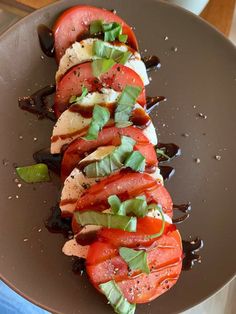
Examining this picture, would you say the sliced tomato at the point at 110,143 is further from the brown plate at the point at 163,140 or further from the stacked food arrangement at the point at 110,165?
the brown plate at the point at 163,140

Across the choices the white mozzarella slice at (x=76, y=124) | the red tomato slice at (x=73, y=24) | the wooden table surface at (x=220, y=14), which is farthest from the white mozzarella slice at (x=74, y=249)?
the wooden table surface at (x=220, y=14)

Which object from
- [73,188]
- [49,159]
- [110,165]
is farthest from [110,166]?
[49,159]

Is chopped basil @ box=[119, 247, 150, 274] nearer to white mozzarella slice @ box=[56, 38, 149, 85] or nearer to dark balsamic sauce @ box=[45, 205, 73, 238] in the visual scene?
dark balsamic sauce @ box=[45, 205, 73, 238]

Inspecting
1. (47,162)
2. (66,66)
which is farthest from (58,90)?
(47,162)

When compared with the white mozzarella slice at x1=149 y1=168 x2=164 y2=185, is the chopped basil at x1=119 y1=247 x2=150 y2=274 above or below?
below

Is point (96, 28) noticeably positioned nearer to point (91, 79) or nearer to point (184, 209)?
point (91, 79)

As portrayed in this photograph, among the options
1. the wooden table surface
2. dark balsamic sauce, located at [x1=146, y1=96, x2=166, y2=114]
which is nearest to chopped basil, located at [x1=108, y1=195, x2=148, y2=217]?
dark balsamic sauce, located at [x1=146, y1=96, x2=166, y2=114]
